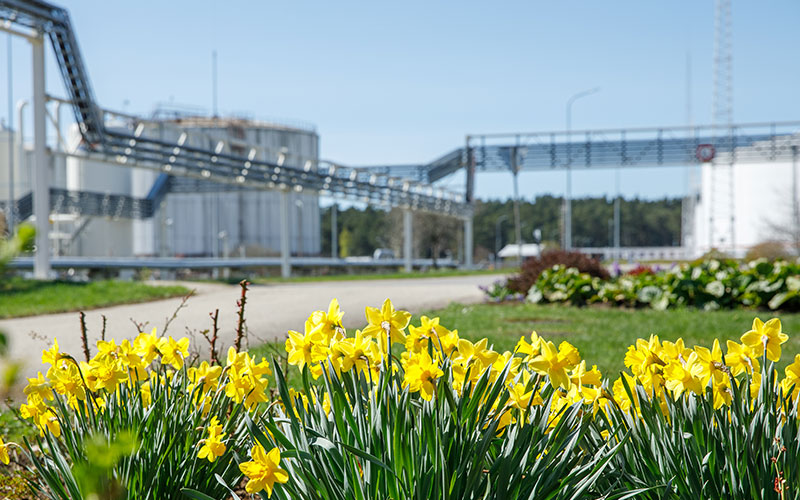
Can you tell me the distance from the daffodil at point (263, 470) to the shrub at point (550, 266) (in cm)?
1190

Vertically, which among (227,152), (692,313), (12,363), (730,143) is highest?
(730,143)

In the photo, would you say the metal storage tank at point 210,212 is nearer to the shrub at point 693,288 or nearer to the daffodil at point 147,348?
the shrub at point 693,288

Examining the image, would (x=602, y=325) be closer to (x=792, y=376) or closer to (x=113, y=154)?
(x=792, y=376)

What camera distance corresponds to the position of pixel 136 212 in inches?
1864

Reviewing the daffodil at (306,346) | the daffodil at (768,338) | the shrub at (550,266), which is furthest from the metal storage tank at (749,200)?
the daffodil at (306,346)

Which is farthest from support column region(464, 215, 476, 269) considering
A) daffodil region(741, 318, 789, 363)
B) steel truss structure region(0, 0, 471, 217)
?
daffodil region(741, 318, 789, 363)

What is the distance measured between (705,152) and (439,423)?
1702 inches

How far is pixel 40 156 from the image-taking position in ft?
55.8

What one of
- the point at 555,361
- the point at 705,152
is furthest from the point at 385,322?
the point at 705,152

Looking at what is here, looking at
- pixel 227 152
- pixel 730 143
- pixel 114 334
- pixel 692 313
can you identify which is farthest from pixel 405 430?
pixel 730 143

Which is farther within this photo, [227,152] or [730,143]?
[730,143]

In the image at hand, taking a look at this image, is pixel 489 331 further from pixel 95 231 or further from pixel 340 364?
pixel 95 231

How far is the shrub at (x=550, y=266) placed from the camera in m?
13.7

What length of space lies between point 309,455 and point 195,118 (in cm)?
4804
